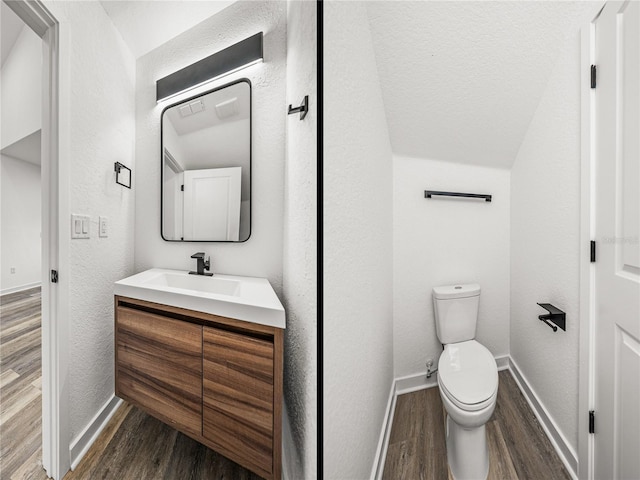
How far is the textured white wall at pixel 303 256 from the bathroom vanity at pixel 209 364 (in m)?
0.06

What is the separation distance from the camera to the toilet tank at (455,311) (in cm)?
118

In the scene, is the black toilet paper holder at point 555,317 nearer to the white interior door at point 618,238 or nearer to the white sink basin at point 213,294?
the white interior door at point 618,238

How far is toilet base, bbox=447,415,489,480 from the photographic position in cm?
80

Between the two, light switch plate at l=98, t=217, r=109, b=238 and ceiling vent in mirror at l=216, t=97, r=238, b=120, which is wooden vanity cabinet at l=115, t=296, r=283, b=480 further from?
ceiling vent in mirror at l=216, t=97, r=238, b=120

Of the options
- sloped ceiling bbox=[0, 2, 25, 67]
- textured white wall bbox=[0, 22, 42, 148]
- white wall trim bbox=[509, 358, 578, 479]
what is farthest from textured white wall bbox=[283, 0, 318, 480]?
sloped ceiling bbox=[0, 2, 25, 67]

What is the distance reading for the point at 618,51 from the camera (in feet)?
2.23

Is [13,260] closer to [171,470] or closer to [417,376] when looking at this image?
[171,470]

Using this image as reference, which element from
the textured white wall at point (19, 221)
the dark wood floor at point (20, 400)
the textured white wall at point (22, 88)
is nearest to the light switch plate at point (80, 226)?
the dark wood floor at point (20, 400)

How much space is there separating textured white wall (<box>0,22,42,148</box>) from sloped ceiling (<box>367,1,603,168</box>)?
1.99m

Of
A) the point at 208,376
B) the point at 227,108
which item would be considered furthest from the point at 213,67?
the point at 208,376

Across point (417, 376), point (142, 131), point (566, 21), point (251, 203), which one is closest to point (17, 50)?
point (142, 131)

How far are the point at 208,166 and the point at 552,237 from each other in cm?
144

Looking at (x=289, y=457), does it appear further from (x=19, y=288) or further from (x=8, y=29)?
(x=19, y=288)

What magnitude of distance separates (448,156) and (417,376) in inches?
45.1
